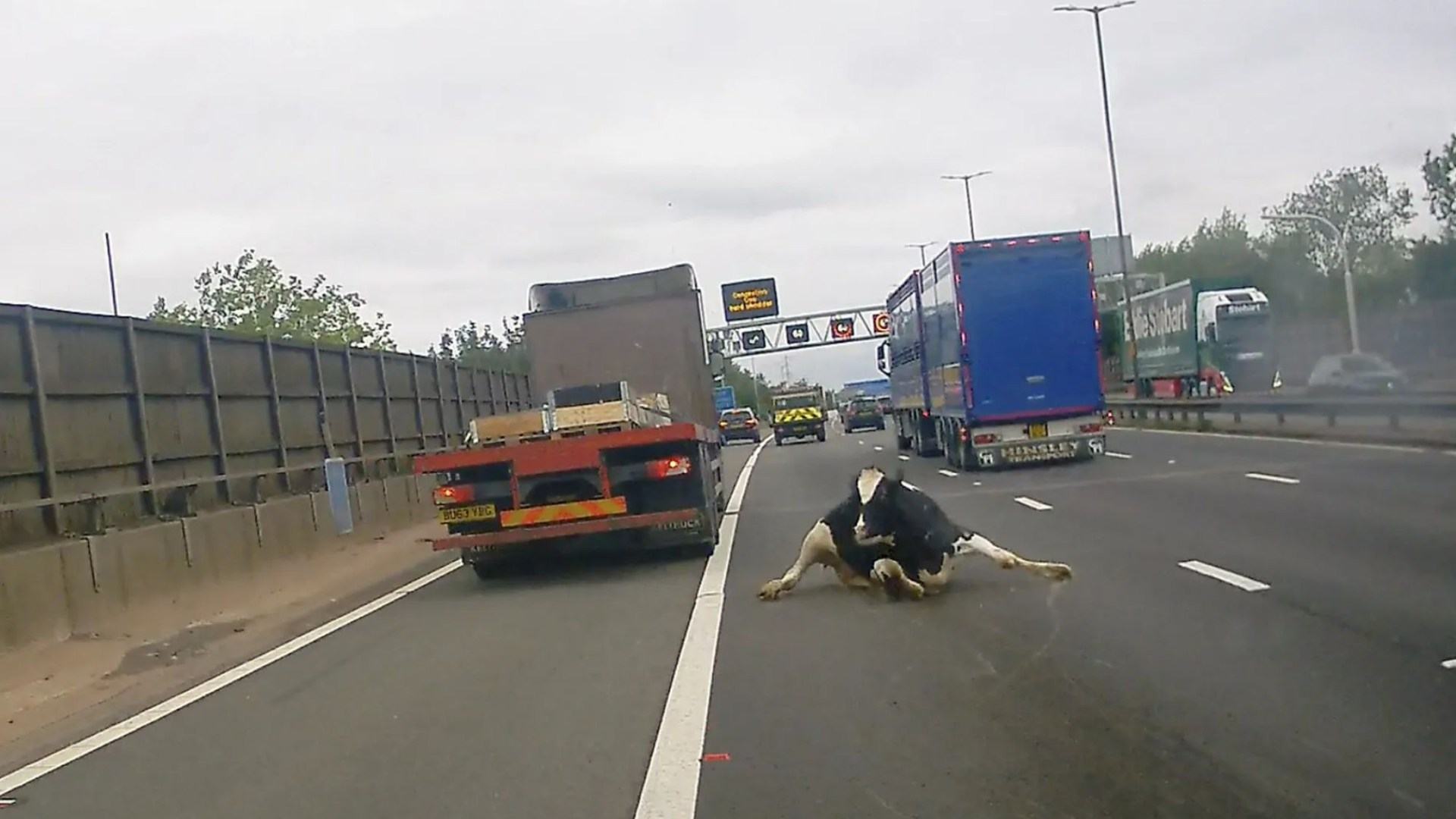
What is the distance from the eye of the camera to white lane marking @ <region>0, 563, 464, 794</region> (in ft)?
26.4

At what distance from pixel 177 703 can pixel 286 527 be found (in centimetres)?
866

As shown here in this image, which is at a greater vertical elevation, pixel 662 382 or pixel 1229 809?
pixel 662 382

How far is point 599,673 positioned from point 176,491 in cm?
823

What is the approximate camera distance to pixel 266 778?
7.35 meters

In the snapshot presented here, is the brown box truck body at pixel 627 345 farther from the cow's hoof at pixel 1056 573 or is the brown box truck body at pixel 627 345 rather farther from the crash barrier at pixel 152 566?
the cow's hoof at pixel 1056 573

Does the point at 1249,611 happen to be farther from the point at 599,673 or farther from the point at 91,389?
the point at 91,389

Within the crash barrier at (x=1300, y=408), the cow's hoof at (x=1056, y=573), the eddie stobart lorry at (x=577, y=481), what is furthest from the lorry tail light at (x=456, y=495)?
the crash barrier at (x=1300, y=408)

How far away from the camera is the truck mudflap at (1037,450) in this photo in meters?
25.9

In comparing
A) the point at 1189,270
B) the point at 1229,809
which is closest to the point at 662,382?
the point at 1229,809

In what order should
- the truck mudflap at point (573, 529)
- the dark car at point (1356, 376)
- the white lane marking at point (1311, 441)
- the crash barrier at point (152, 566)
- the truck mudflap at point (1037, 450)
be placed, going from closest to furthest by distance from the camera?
the crash barrier at point (152, 566)
the truck mudflap at point (573, 529)
the white lane marking at point (1311, 441)
the truck mudflap at point (1037, 450)
the dark car at point (1356, 376)

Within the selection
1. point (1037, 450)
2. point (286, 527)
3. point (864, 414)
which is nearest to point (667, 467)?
point (286, 527)

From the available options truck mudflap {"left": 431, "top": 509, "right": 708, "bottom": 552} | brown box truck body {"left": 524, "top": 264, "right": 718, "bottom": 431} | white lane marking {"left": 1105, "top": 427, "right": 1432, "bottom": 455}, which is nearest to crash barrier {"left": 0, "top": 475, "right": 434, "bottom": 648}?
truck mudflap {"left": 431, "top": 509, "right": 708, "bottom": 552}

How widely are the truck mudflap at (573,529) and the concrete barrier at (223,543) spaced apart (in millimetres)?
2479

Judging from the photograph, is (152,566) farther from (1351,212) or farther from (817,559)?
(1351,212)
